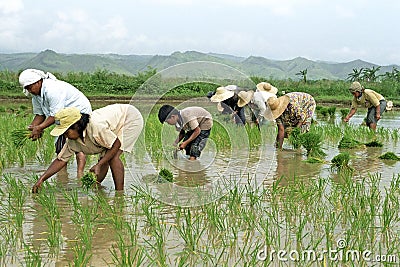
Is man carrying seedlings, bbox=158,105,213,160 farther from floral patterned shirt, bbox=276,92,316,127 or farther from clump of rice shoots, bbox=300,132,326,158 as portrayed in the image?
floral patterned shirt, bbox=276,92,316,127

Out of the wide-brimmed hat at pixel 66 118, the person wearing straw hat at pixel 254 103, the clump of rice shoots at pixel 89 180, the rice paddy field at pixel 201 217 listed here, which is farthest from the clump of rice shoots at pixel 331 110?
the wide-brimmed hat at pixel 66 118

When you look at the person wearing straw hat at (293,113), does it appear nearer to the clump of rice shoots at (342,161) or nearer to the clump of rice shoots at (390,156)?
the clump of rice shoots at (390,156)

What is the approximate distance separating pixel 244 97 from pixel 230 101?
19cm

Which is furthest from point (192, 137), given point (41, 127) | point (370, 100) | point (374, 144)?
point (370, 100)

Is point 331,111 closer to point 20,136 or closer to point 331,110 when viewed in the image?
point 331,110

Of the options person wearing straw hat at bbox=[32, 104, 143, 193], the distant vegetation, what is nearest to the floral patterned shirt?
person wearing straw hat at bbox=[32, 104, 143, 193]

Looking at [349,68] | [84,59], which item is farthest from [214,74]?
[349,68]

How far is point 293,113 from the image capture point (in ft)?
23.4

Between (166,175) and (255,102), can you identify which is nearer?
(166,175)

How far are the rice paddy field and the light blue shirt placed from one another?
56 cm

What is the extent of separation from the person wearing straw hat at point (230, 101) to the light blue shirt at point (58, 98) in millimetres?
1159

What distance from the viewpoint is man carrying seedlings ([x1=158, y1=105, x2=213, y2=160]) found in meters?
5.05

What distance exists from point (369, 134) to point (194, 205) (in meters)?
5.18

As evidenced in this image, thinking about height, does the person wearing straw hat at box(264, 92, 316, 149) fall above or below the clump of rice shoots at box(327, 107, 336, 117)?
above
